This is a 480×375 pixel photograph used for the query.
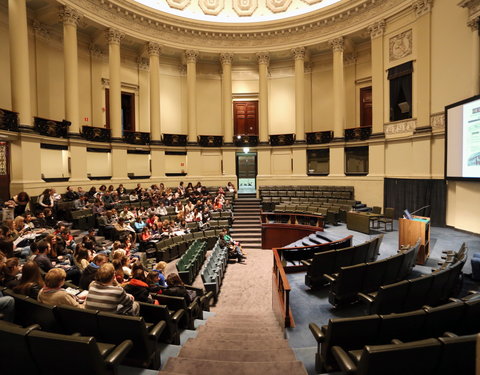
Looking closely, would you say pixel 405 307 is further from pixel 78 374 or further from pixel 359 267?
pixel 78 374

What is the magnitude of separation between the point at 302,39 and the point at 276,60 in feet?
8.28

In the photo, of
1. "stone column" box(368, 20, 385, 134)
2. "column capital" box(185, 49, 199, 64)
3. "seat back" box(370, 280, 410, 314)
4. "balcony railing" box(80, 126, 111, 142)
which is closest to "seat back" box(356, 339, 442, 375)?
"seat back" box(370, 280, 410, 314)

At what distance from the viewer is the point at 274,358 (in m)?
2.87

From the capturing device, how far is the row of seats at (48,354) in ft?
5.88

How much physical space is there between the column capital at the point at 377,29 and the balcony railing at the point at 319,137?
523cm

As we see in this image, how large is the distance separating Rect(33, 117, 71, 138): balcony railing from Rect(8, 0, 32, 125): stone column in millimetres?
679

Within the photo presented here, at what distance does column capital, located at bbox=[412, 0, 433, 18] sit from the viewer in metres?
11.6

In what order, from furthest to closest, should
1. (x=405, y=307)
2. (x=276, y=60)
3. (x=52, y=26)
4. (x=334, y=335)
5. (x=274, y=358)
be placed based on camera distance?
(x=276, y=60), (x=52, y=26), (x=405, y=307), (x=274, y=358), (x=334, y=335)

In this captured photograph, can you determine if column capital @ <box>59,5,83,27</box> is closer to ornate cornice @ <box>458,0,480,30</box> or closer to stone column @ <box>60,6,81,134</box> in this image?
stone column @ <box>60,6,81,134</box>

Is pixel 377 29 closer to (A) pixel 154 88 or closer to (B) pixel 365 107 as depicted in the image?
(B) pixel 365 107

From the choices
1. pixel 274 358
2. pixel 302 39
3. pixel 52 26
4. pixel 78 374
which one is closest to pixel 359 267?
pixel 274 358

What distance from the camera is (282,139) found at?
17562mm

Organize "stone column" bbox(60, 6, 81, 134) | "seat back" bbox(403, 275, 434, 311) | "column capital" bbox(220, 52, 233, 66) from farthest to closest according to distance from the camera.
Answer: "column capital" bbox(220, 52, 233, 66) < "stone column" bbox(60, 6, 81, 134) < "seat back" bbox(403, 275, 434, 311)

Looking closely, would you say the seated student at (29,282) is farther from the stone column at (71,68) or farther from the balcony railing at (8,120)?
the stone column at (71,68)
